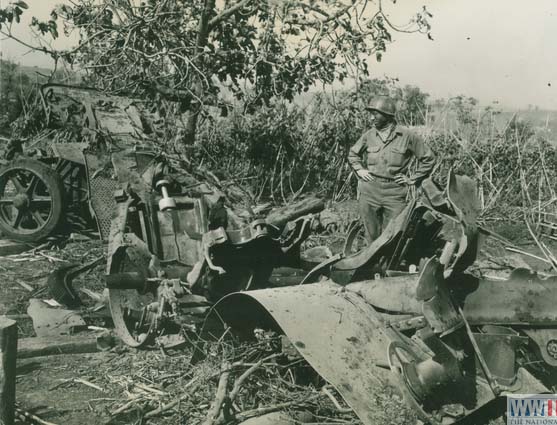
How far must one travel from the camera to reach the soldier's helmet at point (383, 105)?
682cm

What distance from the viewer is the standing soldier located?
682 cm

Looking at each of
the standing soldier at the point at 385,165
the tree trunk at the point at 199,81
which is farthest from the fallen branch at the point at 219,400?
the tree trunk at the point at 199,81

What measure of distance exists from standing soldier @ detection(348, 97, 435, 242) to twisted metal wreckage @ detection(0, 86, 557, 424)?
4.03ft

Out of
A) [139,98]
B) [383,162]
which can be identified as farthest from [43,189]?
[383,162]

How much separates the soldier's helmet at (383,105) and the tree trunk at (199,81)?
2743 millimetres

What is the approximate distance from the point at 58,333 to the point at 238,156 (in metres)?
5.60

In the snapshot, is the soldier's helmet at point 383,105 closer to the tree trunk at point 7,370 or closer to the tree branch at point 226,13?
the tree branch at point 226,13

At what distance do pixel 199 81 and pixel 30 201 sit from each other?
9.23ft

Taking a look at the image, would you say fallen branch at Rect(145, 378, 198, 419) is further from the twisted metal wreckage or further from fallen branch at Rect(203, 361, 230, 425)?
the twisted metal wreckage

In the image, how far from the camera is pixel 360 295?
390 cm

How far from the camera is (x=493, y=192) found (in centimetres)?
1000

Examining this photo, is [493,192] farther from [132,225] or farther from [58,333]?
[58,333]

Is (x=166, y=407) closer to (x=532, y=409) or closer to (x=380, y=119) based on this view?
(x=532, y=409)

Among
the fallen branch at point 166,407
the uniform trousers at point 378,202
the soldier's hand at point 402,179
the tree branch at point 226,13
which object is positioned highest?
the tree branch at point 226,13
